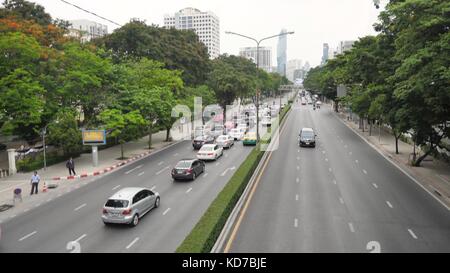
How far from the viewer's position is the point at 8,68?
108ft

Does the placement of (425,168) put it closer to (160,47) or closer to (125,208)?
(125,208)

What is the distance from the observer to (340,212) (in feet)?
64.7

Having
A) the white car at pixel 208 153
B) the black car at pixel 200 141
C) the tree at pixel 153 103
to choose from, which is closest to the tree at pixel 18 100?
the tree at pixel 153 103

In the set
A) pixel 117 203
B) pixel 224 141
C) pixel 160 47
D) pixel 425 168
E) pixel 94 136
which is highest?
pixel 160 47

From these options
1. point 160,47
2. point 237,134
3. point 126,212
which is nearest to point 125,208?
point 126,212

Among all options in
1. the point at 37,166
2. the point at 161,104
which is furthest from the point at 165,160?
the point at 37,166

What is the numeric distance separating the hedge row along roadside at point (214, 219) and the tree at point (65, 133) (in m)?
16.4

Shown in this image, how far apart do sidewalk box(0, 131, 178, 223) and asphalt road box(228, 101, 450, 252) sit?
12690 mm

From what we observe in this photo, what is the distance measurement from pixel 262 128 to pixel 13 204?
39980 millimetres

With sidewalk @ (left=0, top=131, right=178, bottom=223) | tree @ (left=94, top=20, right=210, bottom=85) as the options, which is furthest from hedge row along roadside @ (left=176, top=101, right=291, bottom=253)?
tree @ (left=94, top=20, right=210, bottom=85)

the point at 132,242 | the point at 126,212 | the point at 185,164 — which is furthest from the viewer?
the point at 185,164

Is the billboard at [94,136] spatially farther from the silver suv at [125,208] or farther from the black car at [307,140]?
the black car at [307,140]

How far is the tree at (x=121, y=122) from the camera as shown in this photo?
114 ft

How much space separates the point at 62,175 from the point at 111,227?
14.6 m
